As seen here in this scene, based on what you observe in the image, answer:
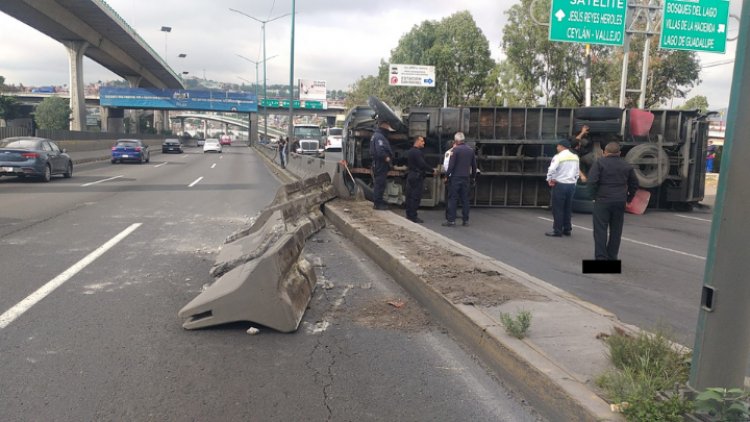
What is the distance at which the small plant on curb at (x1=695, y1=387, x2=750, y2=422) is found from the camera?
2.74 meters

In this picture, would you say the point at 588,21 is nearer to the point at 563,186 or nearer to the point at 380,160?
the point at 563,186

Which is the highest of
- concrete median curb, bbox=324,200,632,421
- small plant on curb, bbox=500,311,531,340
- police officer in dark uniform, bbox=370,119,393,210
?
police officer in dark uniform, bbox=370,119,393,210

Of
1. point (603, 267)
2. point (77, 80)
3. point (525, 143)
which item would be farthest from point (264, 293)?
point (77, 80)

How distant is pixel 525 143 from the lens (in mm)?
14477

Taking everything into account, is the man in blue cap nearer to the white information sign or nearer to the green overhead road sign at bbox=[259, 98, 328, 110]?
the white information sign

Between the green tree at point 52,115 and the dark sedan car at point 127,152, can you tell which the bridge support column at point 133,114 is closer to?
the green tree at point 52,115

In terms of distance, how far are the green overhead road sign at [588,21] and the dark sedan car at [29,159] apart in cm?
1703

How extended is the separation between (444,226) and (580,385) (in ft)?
27.8

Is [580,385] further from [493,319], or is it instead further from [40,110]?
[40,110]

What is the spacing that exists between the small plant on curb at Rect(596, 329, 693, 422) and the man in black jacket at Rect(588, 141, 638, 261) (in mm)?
4338

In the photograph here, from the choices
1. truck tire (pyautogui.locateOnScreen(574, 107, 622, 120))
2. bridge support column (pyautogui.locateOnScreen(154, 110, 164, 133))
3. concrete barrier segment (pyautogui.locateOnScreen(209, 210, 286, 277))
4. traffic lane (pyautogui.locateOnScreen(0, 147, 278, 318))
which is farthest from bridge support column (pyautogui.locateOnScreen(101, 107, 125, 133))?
concrete barrier segment (pyautogui.locateOnScreen(209, 210, 286, 277))

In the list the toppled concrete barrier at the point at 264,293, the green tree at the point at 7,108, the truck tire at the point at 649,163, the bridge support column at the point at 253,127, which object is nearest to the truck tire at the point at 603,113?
the truck tire at the point at 649,163

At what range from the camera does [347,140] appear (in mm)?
14766

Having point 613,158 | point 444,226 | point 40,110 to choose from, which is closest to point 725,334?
point 613,158
